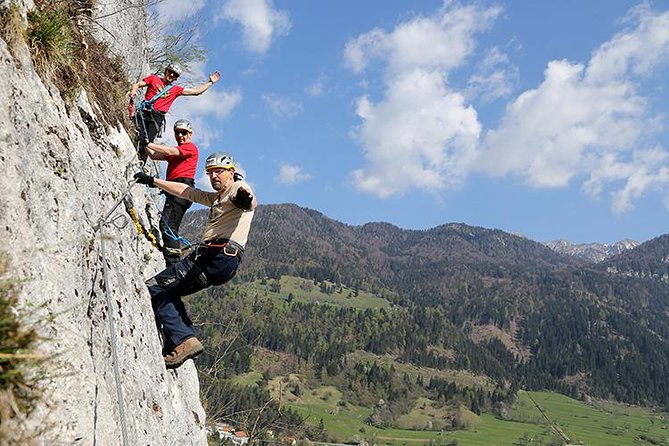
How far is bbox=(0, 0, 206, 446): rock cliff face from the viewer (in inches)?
185

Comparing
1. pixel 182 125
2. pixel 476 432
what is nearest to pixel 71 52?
pixel 182 125

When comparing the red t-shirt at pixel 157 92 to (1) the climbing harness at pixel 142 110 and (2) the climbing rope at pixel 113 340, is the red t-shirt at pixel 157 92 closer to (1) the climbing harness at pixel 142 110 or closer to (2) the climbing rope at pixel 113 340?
(1) the climbing harness at pixel 142 110

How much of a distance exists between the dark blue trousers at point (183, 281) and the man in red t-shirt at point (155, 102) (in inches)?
171

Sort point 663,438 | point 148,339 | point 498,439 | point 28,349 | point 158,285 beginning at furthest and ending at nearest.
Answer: point 663,438 → point 498,439 → point 158,285 → point 148,339 → point 28,349

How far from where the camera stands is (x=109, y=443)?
5.30m

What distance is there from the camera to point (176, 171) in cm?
973

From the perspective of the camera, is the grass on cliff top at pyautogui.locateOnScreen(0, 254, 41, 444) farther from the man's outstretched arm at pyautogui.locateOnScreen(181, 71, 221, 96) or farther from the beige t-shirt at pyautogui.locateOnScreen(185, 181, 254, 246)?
the man's outstretched arm at pyautogui.locateOnScreen(181, 71, 221, 96)

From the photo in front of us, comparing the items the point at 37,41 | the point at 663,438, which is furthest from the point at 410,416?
the point at 37,41

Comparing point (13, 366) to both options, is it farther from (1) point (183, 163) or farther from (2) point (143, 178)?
(1) point (183, 163)

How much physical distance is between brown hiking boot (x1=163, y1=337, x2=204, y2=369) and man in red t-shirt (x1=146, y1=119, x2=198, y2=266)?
207cm

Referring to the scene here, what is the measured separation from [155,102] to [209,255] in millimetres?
5371

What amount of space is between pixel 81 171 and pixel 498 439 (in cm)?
18830

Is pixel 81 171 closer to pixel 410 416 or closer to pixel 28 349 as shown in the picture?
pixel 28 349

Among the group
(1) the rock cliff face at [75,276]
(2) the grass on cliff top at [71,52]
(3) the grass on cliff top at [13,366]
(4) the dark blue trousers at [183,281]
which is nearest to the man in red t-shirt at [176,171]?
(2) the grass on cliff top at [71,52]
